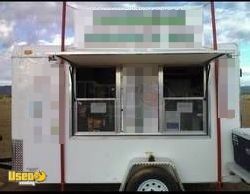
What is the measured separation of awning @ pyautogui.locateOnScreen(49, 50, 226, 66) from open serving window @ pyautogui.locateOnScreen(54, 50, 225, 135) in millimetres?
88

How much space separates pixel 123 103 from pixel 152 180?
1.31m

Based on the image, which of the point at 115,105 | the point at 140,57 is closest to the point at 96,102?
the point at 115,105

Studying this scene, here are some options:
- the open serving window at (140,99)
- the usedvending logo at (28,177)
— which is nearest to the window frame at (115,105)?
the open serving window at (140,99)

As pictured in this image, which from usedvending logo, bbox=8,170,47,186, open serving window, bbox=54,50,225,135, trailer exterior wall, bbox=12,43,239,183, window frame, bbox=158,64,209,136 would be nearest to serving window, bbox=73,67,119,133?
open serving window, bbox=54,50,225,135

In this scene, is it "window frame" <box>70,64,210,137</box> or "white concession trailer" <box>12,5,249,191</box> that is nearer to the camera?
"white concession trailer" <box>12,5,249,191</box>

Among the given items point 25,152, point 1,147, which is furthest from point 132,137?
point 1,147

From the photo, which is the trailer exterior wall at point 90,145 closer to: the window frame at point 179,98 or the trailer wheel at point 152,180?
the window frame at point 179,98

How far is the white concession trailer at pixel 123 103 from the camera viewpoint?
6953mm

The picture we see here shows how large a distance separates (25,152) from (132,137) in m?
1.69

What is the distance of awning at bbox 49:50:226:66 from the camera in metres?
6.30

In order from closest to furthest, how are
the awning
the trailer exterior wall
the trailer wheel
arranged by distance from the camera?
the awning → the trailer wheel → the trailer exterior wall

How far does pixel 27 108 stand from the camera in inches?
279

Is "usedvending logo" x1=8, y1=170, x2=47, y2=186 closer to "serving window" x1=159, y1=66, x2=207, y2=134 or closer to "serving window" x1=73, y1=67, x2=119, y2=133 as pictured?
"serving window" x1=73, y1=67, x2=119, y2=133

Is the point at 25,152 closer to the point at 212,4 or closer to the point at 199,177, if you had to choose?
the point at 199,177
